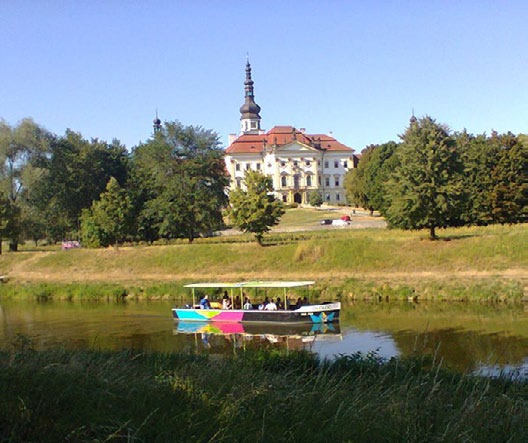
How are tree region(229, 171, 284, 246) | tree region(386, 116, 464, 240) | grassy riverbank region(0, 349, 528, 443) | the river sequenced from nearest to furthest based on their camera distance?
grassy riverbank region(0, 349, 528, 443), the river, tree region(386, 116, 464, 240), tree region(229, 171, 284, 246)

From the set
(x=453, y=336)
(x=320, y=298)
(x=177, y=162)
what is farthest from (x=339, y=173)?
(x=453, y=336)

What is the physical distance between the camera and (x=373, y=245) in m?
42.0

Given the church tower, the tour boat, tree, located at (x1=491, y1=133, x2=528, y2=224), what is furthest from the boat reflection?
the church tower

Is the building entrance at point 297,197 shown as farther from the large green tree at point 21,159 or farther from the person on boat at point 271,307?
the person on boat at point 271,307

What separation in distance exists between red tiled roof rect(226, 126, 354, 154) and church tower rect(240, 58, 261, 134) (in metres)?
19.8

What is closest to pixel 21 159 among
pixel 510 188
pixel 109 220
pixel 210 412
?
pixel 109 220

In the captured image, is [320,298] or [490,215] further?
[490,215]

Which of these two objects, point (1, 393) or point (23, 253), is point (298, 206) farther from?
point (1, 393)

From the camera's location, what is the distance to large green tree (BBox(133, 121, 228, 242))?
5378 cm

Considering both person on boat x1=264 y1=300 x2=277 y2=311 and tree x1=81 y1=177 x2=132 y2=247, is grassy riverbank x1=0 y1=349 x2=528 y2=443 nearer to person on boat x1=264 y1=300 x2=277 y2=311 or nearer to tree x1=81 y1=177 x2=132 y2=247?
person on boat x1=264 y1=300 x2=277 y2=311

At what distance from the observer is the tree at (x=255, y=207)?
150ft

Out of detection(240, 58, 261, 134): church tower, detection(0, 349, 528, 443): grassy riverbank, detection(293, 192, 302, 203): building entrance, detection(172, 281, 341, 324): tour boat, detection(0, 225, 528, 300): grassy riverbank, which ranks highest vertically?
detection(240, 58, 261, 134): church tower

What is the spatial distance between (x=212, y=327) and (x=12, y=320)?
11.1m

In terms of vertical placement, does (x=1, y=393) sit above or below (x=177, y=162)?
below
